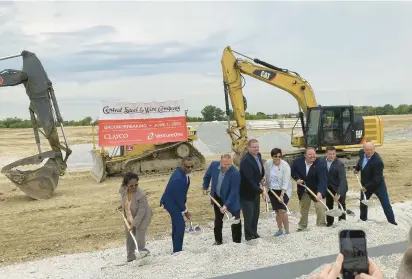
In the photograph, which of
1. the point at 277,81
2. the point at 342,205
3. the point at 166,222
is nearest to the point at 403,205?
the point at 342,205

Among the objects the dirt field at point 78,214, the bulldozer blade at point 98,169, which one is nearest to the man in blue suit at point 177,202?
the dirt field at point 78,214

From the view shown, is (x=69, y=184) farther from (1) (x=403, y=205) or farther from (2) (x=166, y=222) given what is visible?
(1) (x=403, y=205)

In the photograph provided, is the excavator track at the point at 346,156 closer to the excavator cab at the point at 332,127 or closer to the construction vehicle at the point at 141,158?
the excavator cab at the point at 332,127

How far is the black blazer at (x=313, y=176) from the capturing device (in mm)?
7445

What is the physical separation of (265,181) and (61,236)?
394 centimetres

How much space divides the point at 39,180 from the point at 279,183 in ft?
23.6

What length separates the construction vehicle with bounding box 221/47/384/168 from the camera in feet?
49.4

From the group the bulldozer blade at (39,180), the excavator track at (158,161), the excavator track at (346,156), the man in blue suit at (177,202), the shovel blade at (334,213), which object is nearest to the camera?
the man in blue suit at (177,202)

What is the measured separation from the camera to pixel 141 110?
16547 millimetres

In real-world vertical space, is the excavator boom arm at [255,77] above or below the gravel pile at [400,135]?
above

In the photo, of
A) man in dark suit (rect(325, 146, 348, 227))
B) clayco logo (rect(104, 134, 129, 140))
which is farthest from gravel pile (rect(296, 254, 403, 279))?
clayco logo (rect(104, 134, 129, 140))

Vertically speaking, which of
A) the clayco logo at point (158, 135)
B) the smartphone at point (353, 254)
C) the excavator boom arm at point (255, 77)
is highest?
the excavator boom arm at point (255, 77)

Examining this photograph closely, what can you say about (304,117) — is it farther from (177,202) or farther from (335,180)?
(177,202)

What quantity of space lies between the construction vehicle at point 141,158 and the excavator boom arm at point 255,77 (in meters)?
2.23
